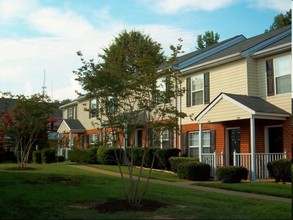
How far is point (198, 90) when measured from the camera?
2311 cm

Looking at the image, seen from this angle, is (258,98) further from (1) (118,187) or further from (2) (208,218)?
(2) (208,218)

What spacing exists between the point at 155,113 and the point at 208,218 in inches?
136

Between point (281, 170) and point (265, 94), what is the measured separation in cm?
425

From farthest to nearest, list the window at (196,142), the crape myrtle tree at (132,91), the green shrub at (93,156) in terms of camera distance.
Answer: the green shrub at (93,156) → the window at (196,142) → the crape myrtle tree at (132,91)

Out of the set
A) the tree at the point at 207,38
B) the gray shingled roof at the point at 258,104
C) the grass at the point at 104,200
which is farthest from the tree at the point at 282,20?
the grass at the point at 104,200

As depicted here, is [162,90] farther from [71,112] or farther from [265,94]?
[71,112]

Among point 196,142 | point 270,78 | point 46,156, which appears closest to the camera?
point 270,78

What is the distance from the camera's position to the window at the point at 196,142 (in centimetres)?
2200

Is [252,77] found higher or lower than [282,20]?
lower

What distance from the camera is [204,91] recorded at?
22.6 meters

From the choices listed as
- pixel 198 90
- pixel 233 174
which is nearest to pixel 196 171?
pixel 233 174

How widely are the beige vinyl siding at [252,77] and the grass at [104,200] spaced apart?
295 inches

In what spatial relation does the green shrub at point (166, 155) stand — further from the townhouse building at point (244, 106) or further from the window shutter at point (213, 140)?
the window shutter at point (213, 140)

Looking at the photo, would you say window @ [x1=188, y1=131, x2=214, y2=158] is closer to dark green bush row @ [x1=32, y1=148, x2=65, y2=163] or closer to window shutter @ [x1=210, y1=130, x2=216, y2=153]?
window shutter @ [x1=210, y1=130, x2=216, y2=153]
